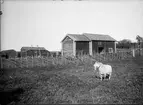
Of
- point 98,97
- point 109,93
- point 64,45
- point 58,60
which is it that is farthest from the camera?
point 64,45

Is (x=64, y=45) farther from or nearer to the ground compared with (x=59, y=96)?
farther from the ground

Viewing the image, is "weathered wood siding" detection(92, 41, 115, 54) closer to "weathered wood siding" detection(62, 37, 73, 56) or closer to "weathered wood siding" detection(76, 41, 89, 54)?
"weathered wood siding" detection(76, 41, 89, 54)

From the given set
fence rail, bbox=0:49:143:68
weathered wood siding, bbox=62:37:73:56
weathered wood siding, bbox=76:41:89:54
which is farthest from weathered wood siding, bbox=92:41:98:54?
weathered wood siding, bbox=62:37:73:56

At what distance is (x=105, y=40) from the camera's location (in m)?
37.1

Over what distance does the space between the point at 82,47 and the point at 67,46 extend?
4.00 m

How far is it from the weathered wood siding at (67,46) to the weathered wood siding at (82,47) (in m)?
1.81

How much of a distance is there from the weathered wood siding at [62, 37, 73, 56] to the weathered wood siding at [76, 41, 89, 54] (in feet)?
5.95

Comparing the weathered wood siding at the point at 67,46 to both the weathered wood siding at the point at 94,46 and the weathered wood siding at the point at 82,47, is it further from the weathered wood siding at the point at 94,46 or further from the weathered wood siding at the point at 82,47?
the weathered wood siding at the point at 94,46

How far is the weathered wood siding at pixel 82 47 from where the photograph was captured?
31547mm

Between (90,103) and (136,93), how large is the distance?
2856 mm

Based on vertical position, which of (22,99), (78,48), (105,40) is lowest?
(22,99)

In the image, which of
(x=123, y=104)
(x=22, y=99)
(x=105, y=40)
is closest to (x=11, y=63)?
(x=22, y=99)

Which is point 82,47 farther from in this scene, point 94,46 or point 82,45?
point 94,46

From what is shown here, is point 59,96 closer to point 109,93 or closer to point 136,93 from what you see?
point 109,93
